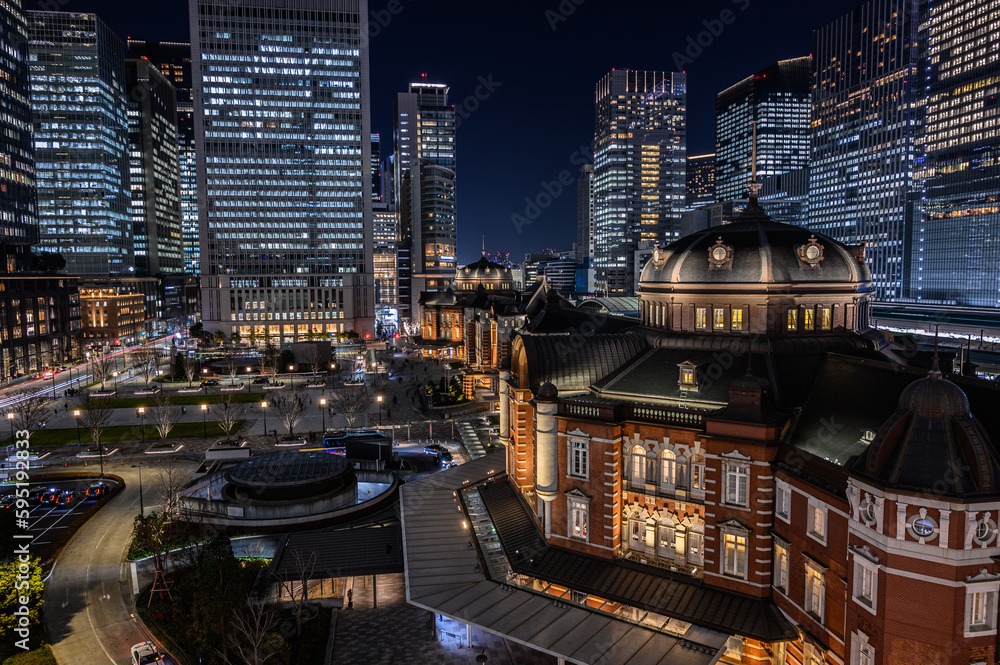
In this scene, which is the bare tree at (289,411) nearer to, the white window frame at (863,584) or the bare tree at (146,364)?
the bare tree at (146,364)

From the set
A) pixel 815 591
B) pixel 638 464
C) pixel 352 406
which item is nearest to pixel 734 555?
pixel 815 591

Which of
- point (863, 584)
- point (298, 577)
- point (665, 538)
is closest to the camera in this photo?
point (863, 584)

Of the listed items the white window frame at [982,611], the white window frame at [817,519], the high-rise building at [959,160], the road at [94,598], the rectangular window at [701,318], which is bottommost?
the road at [94,598]

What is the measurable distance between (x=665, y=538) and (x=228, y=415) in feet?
179

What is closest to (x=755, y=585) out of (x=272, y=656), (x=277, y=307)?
(x=272, y=656)

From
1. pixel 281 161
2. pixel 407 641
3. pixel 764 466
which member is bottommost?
pixel 407 641

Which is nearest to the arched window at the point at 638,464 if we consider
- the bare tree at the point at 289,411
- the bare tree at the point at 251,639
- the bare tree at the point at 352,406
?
the bare tree at the point at 251,639

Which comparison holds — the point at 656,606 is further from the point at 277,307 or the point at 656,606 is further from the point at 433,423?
the point at 277,307

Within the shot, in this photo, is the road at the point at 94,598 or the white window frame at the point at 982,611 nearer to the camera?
the white window frame at the point at 982,611

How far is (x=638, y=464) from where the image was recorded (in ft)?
115

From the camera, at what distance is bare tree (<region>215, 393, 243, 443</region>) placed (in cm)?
7088

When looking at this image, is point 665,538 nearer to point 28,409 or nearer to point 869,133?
point 28,409

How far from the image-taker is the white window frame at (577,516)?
35781mm

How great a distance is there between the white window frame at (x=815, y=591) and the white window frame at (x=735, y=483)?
4.16 m
